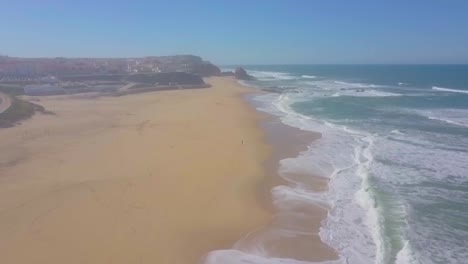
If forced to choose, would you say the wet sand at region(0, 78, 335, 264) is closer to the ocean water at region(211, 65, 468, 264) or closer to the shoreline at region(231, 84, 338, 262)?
the shoreline at region(231, 84, 338, 262)

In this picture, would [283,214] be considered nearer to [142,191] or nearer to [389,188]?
[389,188]

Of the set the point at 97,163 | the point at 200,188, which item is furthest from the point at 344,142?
the point at 97,163

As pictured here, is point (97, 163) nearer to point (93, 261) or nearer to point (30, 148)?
point (30, 148)

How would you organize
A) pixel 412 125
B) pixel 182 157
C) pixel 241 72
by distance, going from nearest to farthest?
pixel 182 157
pixel 412 125
pixel 241 72

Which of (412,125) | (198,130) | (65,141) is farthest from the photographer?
(412,125)

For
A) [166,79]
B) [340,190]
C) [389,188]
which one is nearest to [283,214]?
[340,190]

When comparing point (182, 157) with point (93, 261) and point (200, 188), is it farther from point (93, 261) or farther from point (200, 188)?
point (93, 261)

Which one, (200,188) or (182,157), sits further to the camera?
(182,157)
